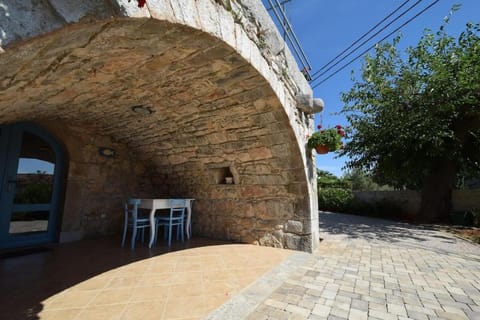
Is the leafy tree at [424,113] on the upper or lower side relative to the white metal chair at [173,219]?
upper

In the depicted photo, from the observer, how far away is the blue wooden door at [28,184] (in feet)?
10.3

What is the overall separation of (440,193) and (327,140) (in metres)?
6.38

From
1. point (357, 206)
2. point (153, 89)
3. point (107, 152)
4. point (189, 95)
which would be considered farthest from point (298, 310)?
point (357, 206)

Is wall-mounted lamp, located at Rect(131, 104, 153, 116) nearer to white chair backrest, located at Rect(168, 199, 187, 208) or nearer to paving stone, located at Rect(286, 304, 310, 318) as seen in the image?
white chair backrest, located at Rect(168, 199, 187, 208)

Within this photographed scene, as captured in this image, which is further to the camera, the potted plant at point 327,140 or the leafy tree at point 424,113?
the leafy tree at point 424,113

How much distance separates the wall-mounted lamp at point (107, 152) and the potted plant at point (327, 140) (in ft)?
11.6

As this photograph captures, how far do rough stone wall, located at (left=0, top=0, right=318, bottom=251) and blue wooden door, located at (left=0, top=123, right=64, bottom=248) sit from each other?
22.6 inches

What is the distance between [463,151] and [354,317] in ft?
26.1

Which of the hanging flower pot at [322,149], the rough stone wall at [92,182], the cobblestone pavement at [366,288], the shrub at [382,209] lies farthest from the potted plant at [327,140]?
the shrub at [382,209]

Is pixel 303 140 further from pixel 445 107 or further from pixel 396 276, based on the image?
pixel 445 107

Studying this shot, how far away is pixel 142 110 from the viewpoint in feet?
9.18

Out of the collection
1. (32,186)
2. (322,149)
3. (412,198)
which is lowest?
(412,198)

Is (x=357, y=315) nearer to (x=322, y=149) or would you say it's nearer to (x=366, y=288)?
(x=366, y=288)

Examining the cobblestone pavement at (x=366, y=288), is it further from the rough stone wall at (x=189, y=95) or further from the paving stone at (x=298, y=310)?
the rough stone wall at (x=189, y=95)
